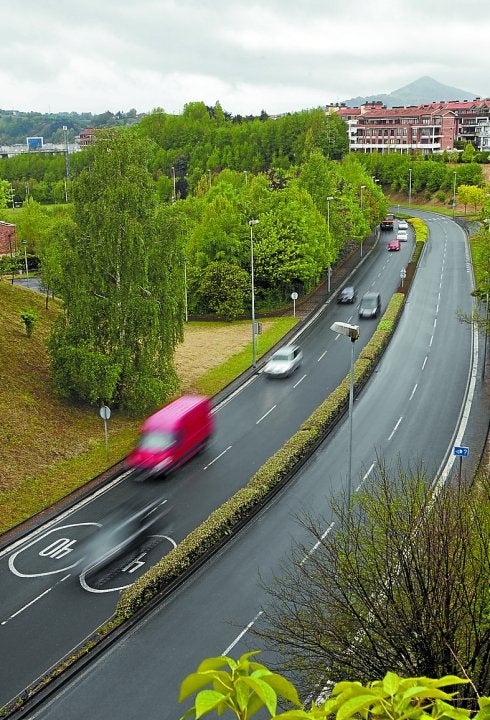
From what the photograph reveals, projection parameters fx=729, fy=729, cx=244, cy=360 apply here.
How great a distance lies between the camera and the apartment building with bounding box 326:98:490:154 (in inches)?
5837

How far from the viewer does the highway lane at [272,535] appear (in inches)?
693

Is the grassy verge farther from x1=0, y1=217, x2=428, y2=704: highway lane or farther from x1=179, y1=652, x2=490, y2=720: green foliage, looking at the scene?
x1=179, y1=652, x2=490, y2=720: green foliage

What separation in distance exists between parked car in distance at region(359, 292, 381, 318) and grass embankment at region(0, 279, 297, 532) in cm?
1130

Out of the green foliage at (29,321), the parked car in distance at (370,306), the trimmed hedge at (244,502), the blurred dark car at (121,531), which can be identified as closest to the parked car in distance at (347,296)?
the parked car in distance at (370,306)

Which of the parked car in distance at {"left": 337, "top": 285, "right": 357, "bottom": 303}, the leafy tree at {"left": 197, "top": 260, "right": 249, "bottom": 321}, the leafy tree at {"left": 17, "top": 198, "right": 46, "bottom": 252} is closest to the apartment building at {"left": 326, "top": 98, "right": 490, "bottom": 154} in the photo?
the parked car in distance at {"left": 337, "top": 285, "right": 357, "bottom": 303}

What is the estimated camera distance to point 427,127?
14912cm

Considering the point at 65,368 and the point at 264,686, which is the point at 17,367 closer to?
the point at 65,368

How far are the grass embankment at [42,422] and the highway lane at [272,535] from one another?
7.89 meters

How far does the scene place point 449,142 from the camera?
489 ft

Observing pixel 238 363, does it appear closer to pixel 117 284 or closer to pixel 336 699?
pixel 117 284

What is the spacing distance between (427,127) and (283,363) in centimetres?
12166

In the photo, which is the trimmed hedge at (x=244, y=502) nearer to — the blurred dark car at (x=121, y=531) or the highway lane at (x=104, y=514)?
the highway lane at (x=104, y=514)

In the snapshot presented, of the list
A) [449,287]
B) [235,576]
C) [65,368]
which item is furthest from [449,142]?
[235,576]

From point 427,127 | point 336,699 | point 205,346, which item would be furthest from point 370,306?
point 427,127
